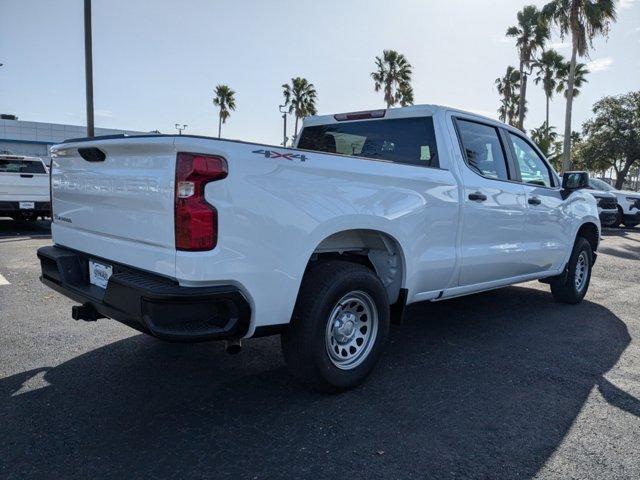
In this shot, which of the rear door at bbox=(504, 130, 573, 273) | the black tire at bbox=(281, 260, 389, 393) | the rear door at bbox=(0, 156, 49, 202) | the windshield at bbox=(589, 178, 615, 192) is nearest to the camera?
the black tire at bbox=(281, 260, 389, 393)

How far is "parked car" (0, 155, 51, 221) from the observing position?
11.3 m

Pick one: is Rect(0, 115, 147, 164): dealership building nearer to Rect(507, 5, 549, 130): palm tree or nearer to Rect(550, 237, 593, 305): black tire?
Rect(507, 5, 549, 130): palm tree

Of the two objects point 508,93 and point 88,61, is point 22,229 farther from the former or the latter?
point 508,93

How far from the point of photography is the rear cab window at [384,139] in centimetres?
428

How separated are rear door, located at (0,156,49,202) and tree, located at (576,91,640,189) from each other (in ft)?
113

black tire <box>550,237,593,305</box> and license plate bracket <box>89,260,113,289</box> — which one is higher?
license plate bracket <box>89,260,113,289</box>

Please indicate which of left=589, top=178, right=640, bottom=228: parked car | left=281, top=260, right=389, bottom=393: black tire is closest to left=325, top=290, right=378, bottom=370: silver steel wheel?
left=281, top=260, right=389, bottom=393: black tire

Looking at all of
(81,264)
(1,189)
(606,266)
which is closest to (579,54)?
Result: (606,266)

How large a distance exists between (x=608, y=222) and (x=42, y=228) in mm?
16170

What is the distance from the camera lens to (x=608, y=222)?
53.1 feet

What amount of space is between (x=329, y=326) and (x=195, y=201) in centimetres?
120

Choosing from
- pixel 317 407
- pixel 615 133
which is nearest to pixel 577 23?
pixel 615 133

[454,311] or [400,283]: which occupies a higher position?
[400,283]

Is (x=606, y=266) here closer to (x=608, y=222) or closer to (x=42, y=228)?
(x=608, y=222)
